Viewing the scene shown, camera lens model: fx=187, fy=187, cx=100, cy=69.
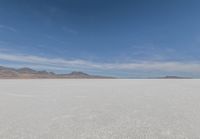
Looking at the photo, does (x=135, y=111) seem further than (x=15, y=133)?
Yes

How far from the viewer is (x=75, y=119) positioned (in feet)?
14.8

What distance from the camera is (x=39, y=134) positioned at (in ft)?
11.4

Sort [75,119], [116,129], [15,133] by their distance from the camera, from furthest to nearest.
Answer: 1. [75,119]
2. [116,129]
3. [15,133]

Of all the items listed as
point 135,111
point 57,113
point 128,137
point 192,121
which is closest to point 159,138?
point 128,137

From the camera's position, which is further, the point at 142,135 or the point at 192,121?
the point at 192,121

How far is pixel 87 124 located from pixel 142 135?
4.10 ft

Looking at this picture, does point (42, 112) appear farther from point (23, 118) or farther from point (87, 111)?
point (87, 111)

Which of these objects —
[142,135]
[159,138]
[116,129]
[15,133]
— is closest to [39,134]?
[15,133]

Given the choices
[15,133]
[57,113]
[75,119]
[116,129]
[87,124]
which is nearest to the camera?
[15,133]

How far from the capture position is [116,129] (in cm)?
375

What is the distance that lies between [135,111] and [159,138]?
2.00 meters

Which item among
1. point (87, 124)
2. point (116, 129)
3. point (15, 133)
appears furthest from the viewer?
point (87, 124)

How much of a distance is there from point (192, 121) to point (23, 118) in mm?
3942

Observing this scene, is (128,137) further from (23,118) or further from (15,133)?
(23,118)
